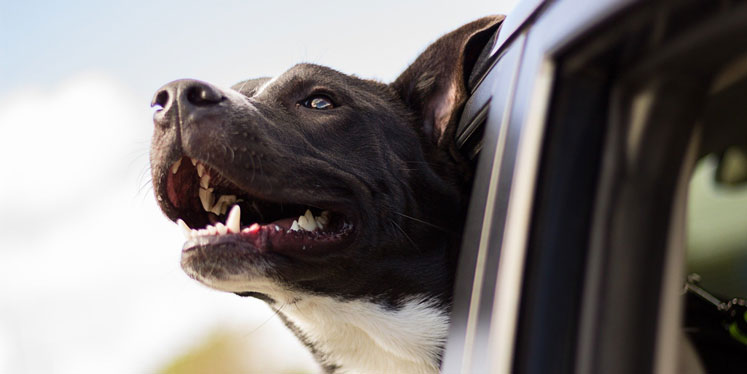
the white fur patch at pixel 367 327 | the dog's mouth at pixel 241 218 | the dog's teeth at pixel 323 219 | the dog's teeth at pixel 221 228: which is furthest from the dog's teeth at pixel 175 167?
the dog's teeth at pixel 323 219

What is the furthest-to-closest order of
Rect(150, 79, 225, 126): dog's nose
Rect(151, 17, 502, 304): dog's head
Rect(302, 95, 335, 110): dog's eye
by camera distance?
Rect(302, 95, 335, 110): dog's eye
Rect(151, 17, 502, 304): dog's head
Rect(150, 79, 225, 126): dog's nose

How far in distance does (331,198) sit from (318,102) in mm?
473

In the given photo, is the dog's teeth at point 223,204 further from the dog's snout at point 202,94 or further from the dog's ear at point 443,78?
the dog's ear at point 443,78

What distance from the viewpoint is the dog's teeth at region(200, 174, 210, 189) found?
2.46 m

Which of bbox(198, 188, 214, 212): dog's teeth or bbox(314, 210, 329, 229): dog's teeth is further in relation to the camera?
bbox(314, 210, 329, 229): dog's teeth

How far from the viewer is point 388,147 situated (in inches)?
109

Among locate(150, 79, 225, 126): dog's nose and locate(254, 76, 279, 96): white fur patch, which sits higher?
locate(254, 76, 279, 96): white fur patch

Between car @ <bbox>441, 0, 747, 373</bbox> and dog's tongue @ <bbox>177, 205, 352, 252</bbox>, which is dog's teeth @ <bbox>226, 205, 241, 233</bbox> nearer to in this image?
dog's tongue @ <bbox>177, 205, 352, 252</bbox>

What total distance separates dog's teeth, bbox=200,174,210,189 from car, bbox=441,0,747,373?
4.15 feet

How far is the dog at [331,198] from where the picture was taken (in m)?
2.34

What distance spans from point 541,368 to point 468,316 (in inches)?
13.4

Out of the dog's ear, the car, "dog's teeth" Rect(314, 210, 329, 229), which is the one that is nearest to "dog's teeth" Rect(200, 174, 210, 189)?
"dog's teeth" Rect(314, 210, 329, 229)

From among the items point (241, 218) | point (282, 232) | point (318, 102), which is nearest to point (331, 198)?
point (282, 232)

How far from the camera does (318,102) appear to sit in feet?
9.25
